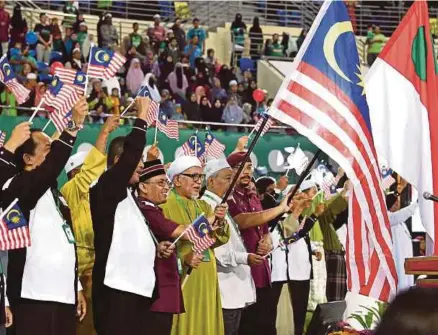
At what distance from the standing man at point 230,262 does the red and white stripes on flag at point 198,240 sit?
3.26ft

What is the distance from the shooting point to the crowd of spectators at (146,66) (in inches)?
725

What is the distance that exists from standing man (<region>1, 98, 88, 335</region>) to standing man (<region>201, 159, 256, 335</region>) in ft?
6.78

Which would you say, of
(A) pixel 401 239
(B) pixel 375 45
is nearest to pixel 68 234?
(A) pixel 401 239

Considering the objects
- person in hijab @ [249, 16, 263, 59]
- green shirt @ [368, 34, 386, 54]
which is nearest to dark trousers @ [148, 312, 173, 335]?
person in hijab @ [249, 16, 263, 59]

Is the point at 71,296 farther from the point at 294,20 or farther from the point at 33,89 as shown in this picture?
the point at 294,20

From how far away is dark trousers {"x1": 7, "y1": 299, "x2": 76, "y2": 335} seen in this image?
244 inches

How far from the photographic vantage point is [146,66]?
21562 mm

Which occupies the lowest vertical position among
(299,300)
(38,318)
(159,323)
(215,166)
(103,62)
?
(299,300)

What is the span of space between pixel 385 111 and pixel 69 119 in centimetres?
234

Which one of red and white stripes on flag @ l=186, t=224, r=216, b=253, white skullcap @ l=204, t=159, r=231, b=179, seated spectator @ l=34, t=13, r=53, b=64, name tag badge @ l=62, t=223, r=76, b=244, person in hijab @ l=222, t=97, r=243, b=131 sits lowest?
red and white stripes on flag @ l=186, t=224, r=216, b=253

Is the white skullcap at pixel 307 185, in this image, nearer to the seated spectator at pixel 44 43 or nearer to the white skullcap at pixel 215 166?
the white skullcap at pixel 215 166

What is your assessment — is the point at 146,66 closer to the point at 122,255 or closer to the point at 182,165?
the point at 182,165

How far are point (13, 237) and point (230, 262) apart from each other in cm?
283

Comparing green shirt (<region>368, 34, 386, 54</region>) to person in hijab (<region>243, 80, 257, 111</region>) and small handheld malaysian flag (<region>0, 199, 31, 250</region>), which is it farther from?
small handheld malaysian flag (<region>0, 199, 31, 250</region>)
